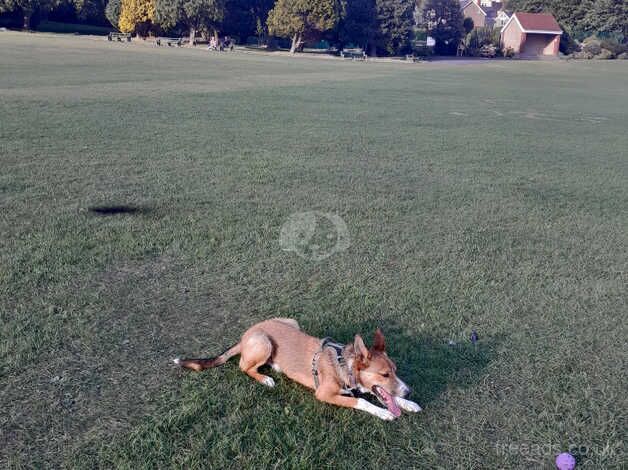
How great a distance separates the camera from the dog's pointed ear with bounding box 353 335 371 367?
12.1 ft

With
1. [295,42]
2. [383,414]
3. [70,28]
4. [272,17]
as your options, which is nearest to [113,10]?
[70,28]

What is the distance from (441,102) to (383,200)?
1817cm

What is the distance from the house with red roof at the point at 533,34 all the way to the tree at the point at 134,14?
51.3 meters

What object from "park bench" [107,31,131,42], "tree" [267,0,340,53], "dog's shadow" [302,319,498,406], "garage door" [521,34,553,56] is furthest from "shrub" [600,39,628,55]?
"dog's shadow" [302,319,498,406]

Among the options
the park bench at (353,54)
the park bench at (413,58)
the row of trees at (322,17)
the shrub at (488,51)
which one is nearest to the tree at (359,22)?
the row of trees at (322,17)

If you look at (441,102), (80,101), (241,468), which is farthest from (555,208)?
(441,102)

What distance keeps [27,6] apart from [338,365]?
7199cm

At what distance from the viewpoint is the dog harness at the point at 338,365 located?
3889 millimetres

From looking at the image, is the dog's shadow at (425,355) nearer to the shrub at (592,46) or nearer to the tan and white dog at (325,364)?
the tan and white dog at (325,364)

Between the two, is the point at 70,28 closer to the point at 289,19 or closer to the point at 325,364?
the point at 289,19

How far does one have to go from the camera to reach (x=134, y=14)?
6594 cm

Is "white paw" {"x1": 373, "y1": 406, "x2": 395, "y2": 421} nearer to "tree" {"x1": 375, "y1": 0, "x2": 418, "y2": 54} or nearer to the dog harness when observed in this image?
the dog harness

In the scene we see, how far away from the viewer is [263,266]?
6301 millimetres

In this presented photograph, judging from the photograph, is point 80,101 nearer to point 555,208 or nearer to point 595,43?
point 555,208
